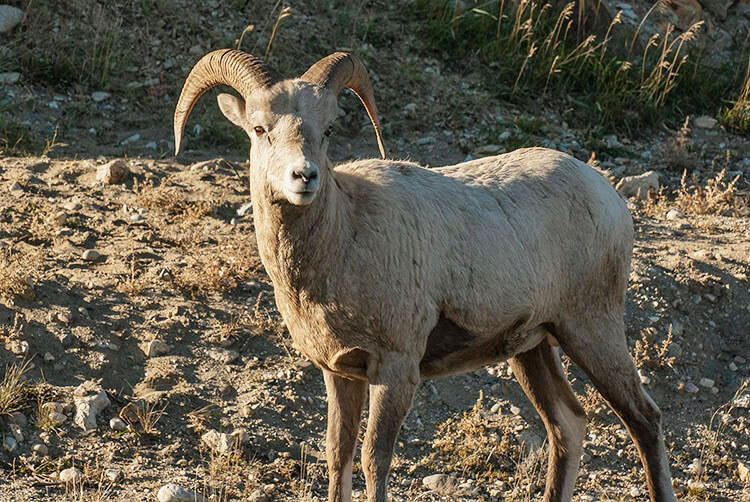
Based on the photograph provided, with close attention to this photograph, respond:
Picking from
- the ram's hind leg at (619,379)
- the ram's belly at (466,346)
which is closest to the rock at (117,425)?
the ram's belly at (466,346)

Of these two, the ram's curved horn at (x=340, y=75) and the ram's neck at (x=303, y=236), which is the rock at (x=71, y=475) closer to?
the ram's neck at (x=303, y=236)

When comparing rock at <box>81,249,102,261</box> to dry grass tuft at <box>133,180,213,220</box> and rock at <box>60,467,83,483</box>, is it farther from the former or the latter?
rock at <box>60,467,83,483</box>

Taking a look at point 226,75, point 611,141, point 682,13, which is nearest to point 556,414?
point 226,75

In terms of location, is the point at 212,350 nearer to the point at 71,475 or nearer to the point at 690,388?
the point at 71,475

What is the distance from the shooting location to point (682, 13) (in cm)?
1181

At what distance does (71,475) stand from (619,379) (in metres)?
3.00

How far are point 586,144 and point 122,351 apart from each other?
5703 mm

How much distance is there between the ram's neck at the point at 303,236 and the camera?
4.34m

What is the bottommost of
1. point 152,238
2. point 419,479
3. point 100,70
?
point 419,479

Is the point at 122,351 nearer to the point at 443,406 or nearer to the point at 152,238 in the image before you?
the point at 152,238

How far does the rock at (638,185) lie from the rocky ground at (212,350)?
15 mm

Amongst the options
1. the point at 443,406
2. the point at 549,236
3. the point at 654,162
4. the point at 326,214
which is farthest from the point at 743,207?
the point at 326,214

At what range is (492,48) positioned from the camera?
35.4 ft

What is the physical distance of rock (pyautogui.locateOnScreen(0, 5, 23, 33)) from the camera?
985 centimetres
